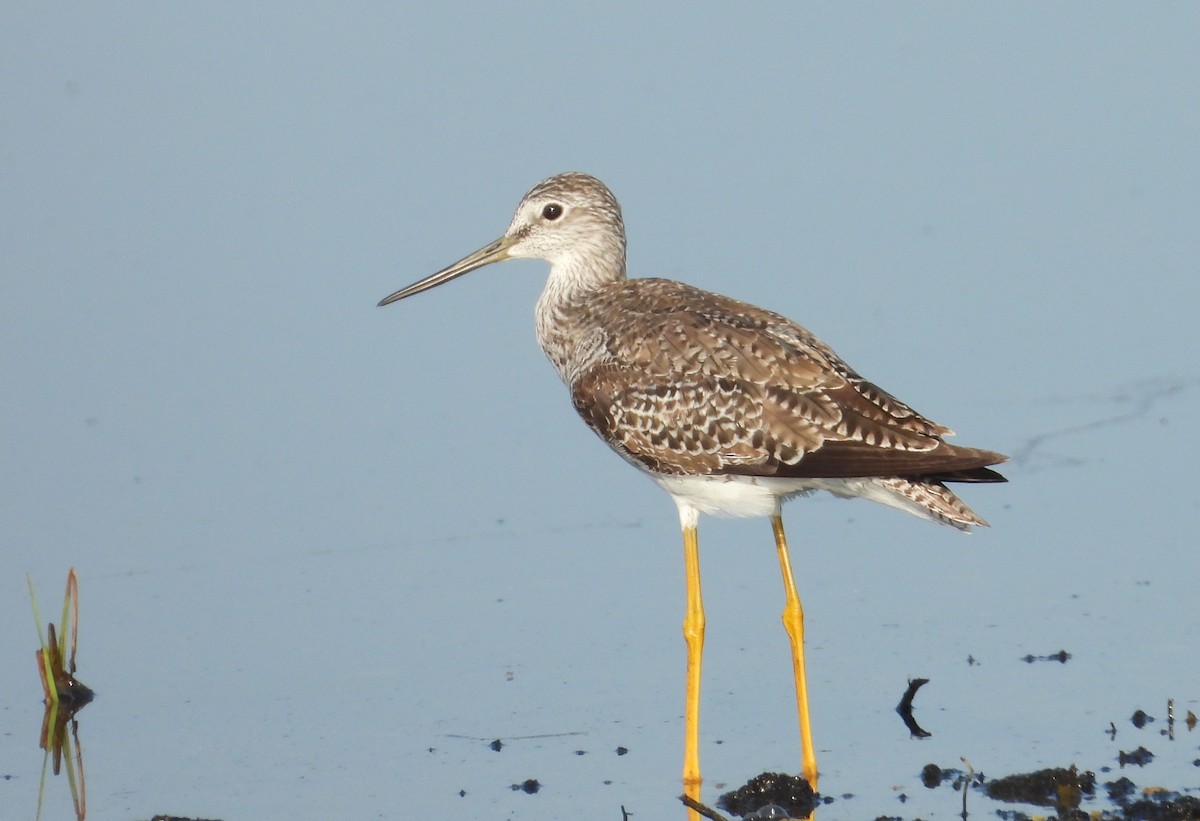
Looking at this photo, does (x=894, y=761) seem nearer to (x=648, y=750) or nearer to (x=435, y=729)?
(x=648, y=750)

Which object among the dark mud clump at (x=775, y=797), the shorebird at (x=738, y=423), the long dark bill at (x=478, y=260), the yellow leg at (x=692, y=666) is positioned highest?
the long dark bill at (x=478, y=260)

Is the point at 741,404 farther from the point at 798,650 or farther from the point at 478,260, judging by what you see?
the point at 478,260

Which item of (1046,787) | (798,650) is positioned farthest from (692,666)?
(1046,787)

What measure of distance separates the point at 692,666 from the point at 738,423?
1154 mm

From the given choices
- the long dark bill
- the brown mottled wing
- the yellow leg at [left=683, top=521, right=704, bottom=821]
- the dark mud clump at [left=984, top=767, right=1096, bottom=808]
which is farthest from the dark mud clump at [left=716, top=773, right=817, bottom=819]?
the long dark bill

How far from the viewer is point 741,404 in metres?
9.71

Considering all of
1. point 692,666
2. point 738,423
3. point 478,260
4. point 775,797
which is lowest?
point 775,797

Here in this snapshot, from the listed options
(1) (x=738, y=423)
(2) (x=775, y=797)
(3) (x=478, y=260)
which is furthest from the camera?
(3) (x=478, y=260)

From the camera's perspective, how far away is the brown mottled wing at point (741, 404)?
366 inches

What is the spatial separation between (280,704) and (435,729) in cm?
84

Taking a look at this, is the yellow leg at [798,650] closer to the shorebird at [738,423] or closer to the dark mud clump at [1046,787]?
the shorebird at [738,423]

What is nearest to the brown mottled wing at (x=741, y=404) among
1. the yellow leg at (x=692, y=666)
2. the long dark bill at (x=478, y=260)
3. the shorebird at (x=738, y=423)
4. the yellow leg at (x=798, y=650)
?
the shorebird at (x=738, y=423)

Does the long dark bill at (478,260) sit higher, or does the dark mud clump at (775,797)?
the long dark bill at (478,260)

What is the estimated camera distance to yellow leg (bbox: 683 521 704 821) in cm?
936
